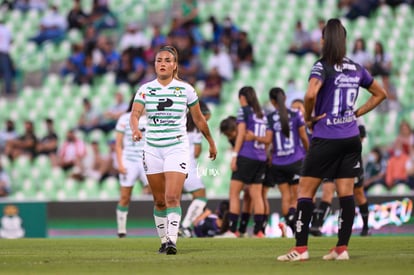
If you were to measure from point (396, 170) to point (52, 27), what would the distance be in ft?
36.6

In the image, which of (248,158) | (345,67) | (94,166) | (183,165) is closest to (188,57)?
(94,166)

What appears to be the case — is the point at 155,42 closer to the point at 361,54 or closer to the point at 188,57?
the point at 188,57

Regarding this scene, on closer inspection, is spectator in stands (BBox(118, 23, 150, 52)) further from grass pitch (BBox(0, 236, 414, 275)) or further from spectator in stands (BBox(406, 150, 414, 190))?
grass pitch (BBox(0, 236, 414, 275))

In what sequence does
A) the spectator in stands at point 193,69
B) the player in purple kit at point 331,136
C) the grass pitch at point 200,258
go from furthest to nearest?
1. the spectator in stands at point 193,69
2. the player in purple kit at point 331,136
3. the grass pitch at point 200,258

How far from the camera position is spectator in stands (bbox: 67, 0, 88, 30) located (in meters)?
29.0

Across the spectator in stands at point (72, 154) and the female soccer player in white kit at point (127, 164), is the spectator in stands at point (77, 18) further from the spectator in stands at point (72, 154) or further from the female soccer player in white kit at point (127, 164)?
the female soccer player in white kit at point (127, 164)

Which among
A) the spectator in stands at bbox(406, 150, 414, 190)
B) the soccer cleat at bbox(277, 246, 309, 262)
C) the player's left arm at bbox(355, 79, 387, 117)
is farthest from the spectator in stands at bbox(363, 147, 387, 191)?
the soccer cleat at bbox(277, 246, 309, 262)

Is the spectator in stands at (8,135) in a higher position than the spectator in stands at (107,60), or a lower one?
lower

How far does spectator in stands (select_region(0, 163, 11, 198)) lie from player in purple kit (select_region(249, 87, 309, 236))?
8.00 meters

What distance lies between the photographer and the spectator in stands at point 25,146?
2524 cm

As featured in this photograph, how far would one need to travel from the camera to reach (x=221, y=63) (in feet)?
86.3

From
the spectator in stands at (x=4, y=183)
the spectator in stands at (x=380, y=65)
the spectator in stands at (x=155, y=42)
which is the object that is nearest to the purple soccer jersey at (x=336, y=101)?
the spectator in stands at (x=380, y=65)

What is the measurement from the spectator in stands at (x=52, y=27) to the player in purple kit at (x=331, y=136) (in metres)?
18.5

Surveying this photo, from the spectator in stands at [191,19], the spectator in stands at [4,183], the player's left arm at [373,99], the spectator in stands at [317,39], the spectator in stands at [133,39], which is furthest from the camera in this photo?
the spectator in stands at [133,39]
